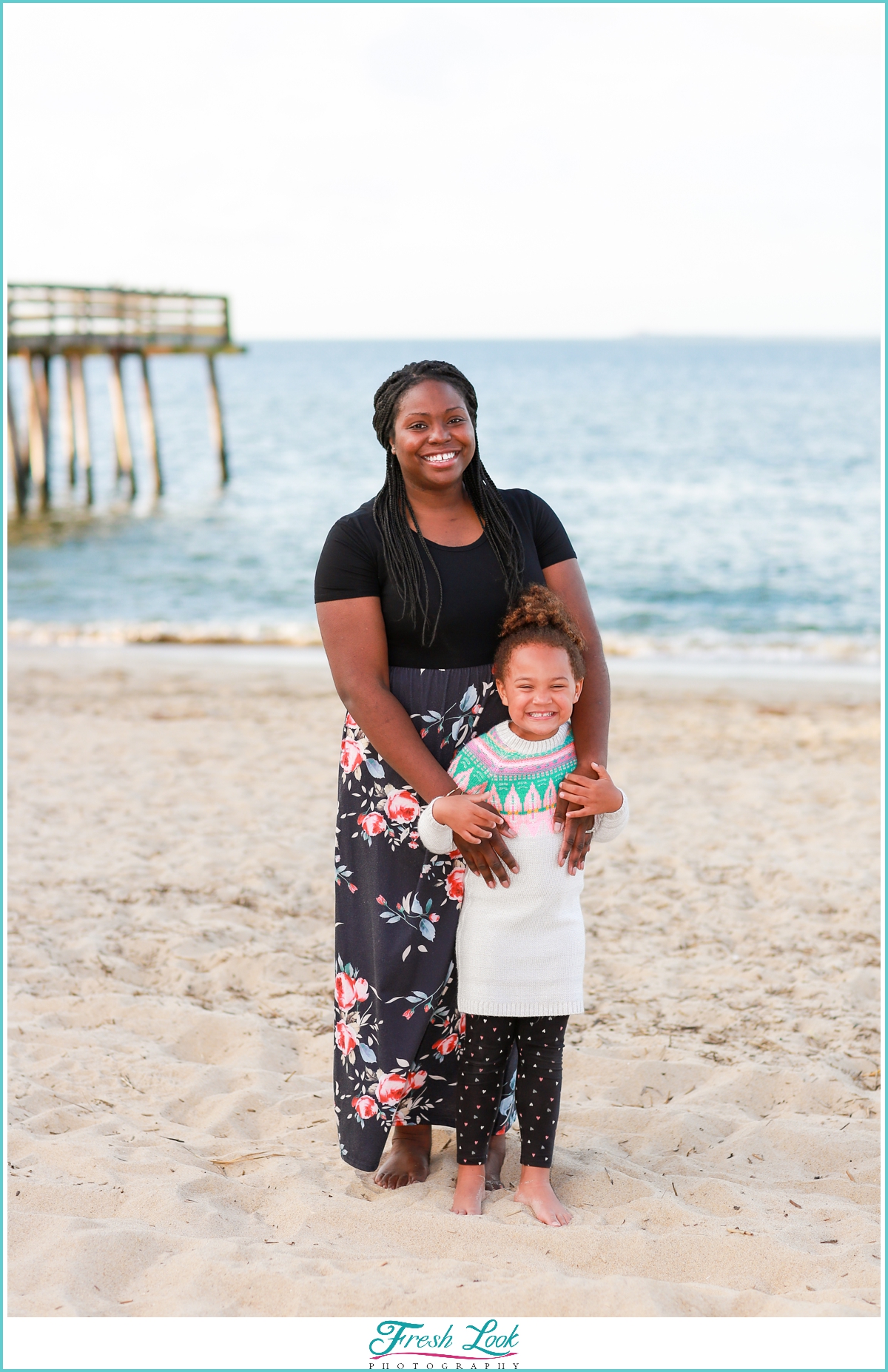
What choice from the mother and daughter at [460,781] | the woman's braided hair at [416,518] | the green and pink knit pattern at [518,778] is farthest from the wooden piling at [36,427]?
the green and pink knit pattern at [518,778]

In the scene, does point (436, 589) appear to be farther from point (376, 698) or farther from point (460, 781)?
point (460, 781)

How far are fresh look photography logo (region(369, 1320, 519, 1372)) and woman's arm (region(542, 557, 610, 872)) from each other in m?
0.99

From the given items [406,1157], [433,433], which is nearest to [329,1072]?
[406,1157]

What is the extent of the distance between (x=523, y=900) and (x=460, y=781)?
31 cm

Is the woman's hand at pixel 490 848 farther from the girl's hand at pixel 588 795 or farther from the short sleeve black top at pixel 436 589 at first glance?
the short sleeve black top at pixel 436 589

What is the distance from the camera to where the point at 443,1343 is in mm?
2424

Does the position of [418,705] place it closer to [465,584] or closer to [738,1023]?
[465,584]

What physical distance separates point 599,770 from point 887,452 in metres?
1.37

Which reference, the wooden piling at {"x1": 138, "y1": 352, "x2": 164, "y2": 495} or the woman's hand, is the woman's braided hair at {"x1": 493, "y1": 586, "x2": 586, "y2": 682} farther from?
the wooden piling at {"x1": 138, "y1": 352, "x2": 164, "y2": 495}

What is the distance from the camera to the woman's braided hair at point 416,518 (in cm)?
275

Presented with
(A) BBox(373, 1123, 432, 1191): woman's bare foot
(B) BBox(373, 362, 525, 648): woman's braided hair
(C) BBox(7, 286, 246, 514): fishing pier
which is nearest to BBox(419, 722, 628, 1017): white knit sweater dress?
(B) BBox(373, 362, 525, 648): woman's braided hair

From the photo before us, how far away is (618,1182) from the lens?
302 cm

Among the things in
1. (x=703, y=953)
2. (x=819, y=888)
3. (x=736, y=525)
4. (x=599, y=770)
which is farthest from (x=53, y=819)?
(x=736, y=525)

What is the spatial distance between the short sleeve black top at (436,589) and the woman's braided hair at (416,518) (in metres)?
0.02
